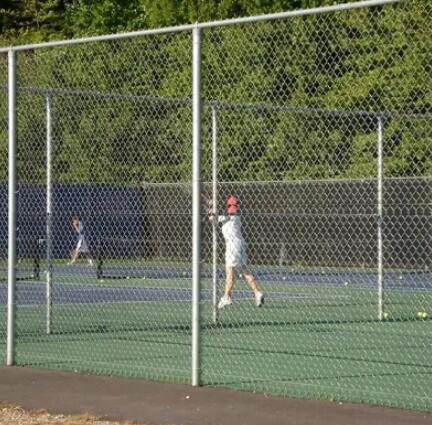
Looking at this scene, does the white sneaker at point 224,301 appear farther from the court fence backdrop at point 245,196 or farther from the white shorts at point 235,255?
the white shorts at point 235,255

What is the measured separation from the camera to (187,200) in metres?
21.3

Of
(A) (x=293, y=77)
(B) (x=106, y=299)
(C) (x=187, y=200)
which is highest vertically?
(A) (x=293, y=77)

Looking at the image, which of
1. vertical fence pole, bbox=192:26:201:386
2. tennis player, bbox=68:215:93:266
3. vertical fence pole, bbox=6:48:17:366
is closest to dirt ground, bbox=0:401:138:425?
vertical fence pole, bbox=192:26:201:386

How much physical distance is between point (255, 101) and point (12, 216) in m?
8.84

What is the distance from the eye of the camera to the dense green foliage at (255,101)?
17.6 m

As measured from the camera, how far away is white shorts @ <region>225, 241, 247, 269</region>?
17.1 metres

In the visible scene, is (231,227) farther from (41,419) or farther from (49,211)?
(41,419)

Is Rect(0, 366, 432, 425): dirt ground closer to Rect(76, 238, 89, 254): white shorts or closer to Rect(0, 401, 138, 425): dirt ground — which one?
Rect(0, 401, 138, 425): dirt ground

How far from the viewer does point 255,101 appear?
20.3m

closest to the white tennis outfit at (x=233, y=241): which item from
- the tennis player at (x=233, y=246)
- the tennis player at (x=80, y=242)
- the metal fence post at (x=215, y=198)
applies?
the tennis player at (x=233, y=246)

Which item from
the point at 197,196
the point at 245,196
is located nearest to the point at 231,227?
the point at 245,196

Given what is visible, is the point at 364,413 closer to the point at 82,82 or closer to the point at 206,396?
the point at 206,396

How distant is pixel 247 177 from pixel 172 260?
133 inches

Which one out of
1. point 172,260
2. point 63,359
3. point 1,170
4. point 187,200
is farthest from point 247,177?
point 63,359
